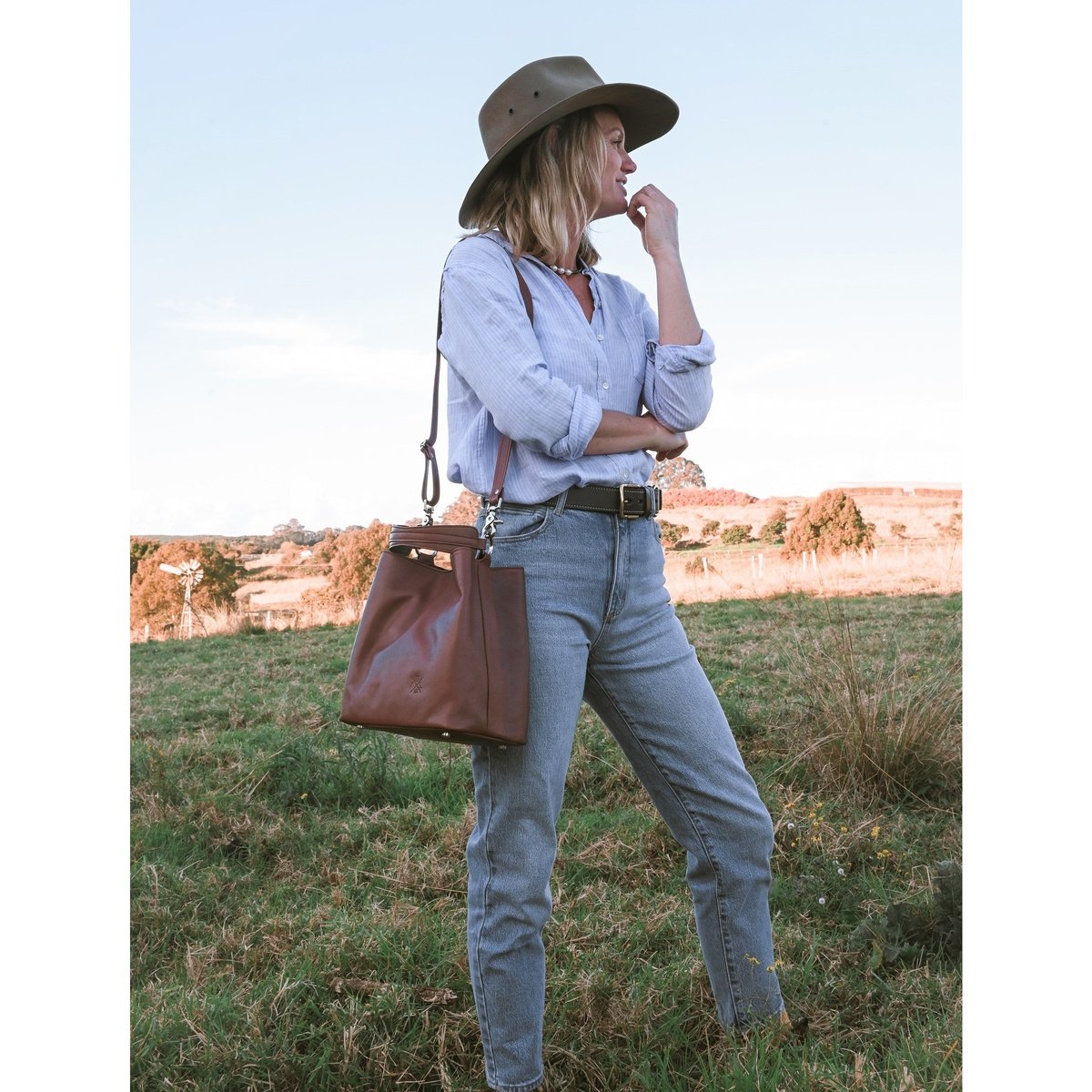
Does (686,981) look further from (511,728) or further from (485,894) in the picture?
(511,728)

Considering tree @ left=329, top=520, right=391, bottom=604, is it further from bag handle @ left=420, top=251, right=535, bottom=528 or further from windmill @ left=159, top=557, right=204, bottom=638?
bag handle @ left=420, top=251, right=535, bottom=528

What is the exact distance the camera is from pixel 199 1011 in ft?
8.16

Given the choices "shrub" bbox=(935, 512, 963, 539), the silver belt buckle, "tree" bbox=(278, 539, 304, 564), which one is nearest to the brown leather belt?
the silver belt buckle

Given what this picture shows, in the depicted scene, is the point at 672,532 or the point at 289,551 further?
the point at 289,551

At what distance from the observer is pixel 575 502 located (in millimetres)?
1935

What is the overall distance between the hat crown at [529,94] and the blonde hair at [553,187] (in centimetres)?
5

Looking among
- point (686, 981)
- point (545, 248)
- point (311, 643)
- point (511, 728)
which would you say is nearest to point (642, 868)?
point (686, 981)

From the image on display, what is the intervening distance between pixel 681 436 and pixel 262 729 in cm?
372

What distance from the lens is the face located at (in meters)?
2.07

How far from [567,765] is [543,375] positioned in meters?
0.73

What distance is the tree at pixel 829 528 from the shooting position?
34.6ft

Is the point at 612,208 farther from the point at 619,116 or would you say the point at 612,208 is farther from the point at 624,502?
the point at 624,502

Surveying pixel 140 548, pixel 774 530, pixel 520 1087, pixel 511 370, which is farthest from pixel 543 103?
pixel 140 548

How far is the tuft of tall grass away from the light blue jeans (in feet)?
6.32
